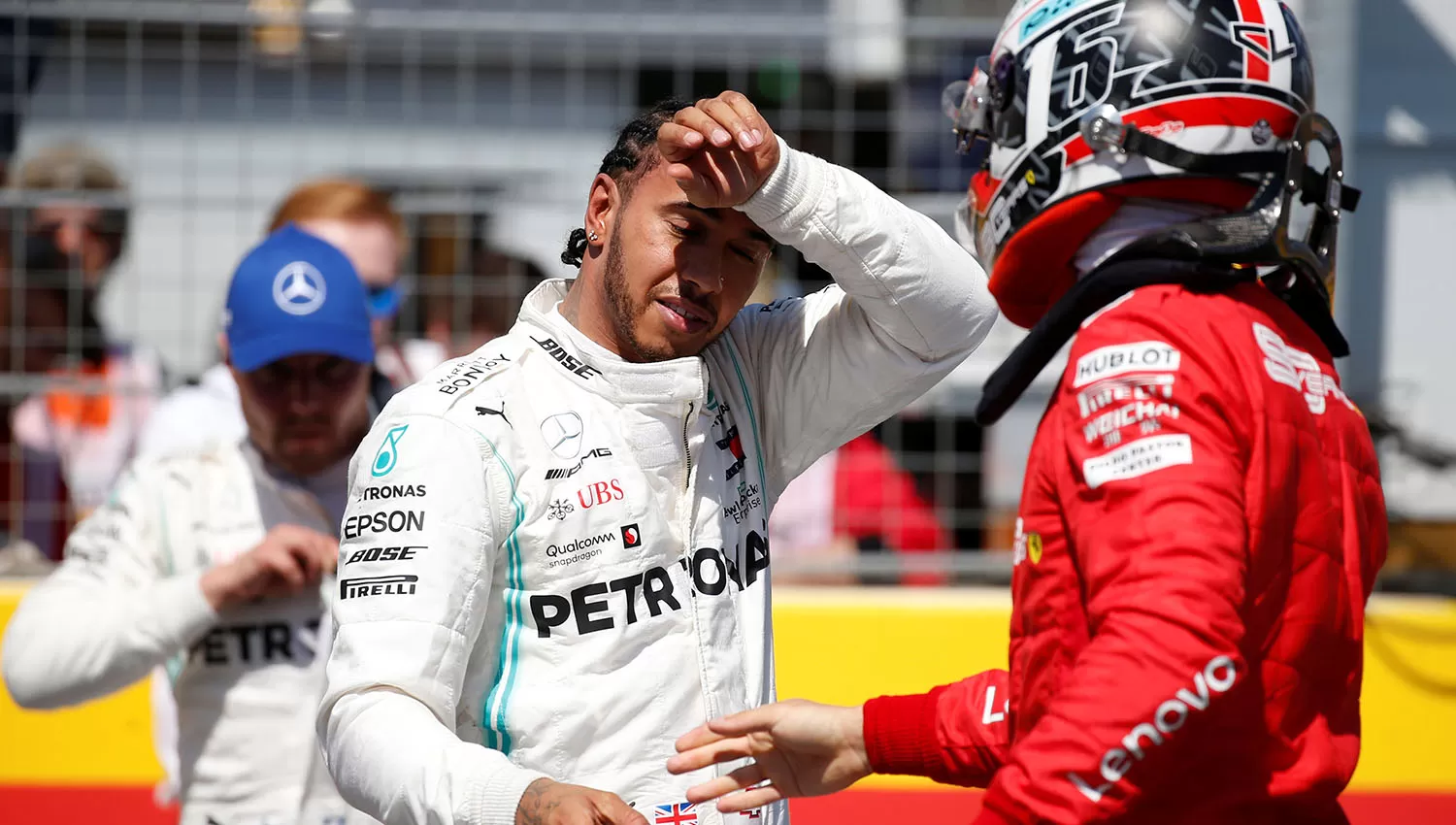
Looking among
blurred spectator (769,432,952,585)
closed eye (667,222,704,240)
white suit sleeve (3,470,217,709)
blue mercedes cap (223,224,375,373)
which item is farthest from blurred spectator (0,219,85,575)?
closed eye (667,222,704,240)

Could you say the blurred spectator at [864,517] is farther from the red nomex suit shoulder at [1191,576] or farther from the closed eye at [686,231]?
the red nomex suit shoulder at [1191,576]

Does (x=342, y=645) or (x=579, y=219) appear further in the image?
(x=579, y=219)

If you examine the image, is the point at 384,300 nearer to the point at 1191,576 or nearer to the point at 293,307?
the point at 293,307

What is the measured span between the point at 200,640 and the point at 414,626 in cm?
124

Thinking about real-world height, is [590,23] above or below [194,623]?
above

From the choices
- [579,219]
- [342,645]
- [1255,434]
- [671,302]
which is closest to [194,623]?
[342,645]

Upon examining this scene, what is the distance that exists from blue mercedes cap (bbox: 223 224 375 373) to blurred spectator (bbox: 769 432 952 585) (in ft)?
6.93

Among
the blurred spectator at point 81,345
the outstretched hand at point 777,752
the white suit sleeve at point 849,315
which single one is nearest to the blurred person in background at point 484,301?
the blurred spectator at point 81,345

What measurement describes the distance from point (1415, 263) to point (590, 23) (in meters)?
3.14

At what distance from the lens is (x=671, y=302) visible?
2.32 meters

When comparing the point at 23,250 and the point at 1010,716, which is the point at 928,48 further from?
the point at 1010,716

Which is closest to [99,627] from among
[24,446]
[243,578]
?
[243,578]

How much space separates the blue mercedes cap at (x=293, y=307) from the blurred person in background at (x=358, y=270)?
113cm

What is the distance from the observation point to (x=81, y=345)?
16.4 ft
